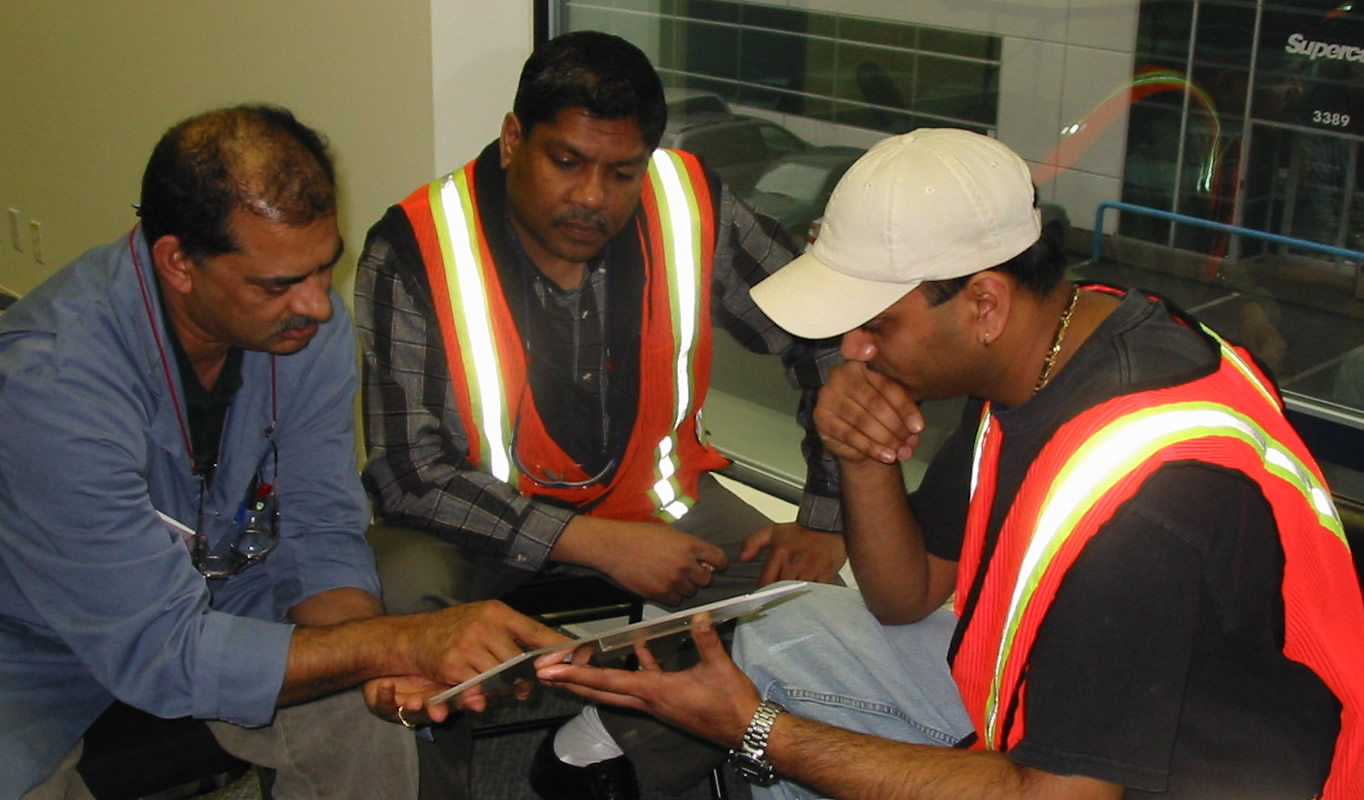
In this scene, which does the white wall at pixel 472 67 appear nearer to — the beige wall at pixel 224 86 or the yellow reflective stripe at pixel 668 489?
the beige wall at pixel 224 86

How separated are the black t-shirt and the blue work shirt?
98 cm

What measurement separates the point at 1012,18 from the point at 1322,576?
132 centimetres

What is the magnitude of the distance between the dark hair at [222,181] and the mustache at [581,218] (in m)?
0.50

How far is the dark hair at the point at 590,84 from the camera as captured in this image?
7.02ft

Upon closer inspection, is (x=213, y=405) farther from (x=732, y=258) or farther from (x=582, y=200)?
(x=732, y=258)

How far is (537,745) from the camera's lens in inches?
104

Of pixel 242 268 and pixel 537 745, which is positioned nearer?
pixel 242 268

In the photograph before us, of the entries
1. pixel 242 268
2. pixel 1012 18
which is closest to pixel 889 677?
pixel 242 268

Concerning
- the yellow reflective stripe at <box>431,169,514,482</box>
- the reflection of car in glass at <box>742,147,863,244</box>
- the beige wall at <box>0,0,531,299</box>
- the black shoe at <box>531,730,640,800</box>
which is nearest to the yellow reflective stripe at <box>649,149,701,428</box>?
the yellow reflective stripe at <box>431,169,514,482</box>

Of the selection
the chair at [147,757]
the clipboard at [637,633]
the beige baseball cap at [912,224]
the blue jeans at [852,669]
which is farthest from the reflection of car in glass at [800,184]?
the chair at [147,757]

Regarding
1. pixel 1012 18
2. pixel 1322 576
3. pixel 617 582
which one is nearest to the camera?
pixel 1322 576

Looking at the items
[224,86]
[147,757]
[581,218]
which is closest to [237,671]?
[147,757]

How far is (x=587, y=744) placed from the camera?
2.33 meters

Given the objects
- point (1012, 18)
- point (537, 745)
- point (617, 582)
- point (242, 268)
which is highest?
point (1012, 18)
